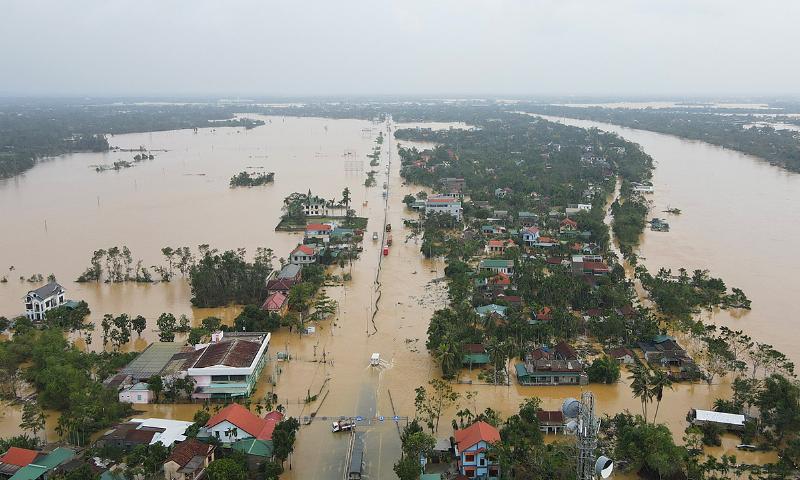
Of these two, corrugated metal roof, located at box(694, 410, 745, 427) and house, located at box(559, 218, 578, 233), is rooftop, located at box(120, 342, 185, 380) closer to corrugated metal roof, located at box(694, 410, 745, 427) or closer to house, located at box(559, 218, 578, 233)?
corrugated metal roof, located at box(694, 410, 745, 427)

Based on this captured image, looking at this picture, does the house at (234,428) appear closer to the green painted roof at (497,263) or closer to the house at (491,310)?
the house at (491,310)

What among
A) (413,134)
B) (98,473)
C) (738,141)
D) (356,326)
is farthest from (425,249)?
(738,141)

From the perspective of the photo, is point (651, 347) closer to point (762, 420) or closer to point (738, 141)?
point (762, 420)

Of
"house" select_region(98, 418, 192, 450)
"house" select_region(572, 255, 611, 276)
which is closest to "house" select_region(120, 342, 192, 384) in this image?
"house" select_region(98, 418, 192, 450)

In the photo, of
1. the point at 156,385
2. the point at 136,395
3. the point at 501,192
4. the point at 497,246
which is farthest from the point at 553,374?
the point at 501,192

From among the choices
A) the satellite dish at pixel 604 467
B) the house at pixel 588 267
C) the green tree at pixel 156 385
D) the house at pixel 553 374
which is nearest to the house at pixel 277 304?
the green tree at pixel 156 385
